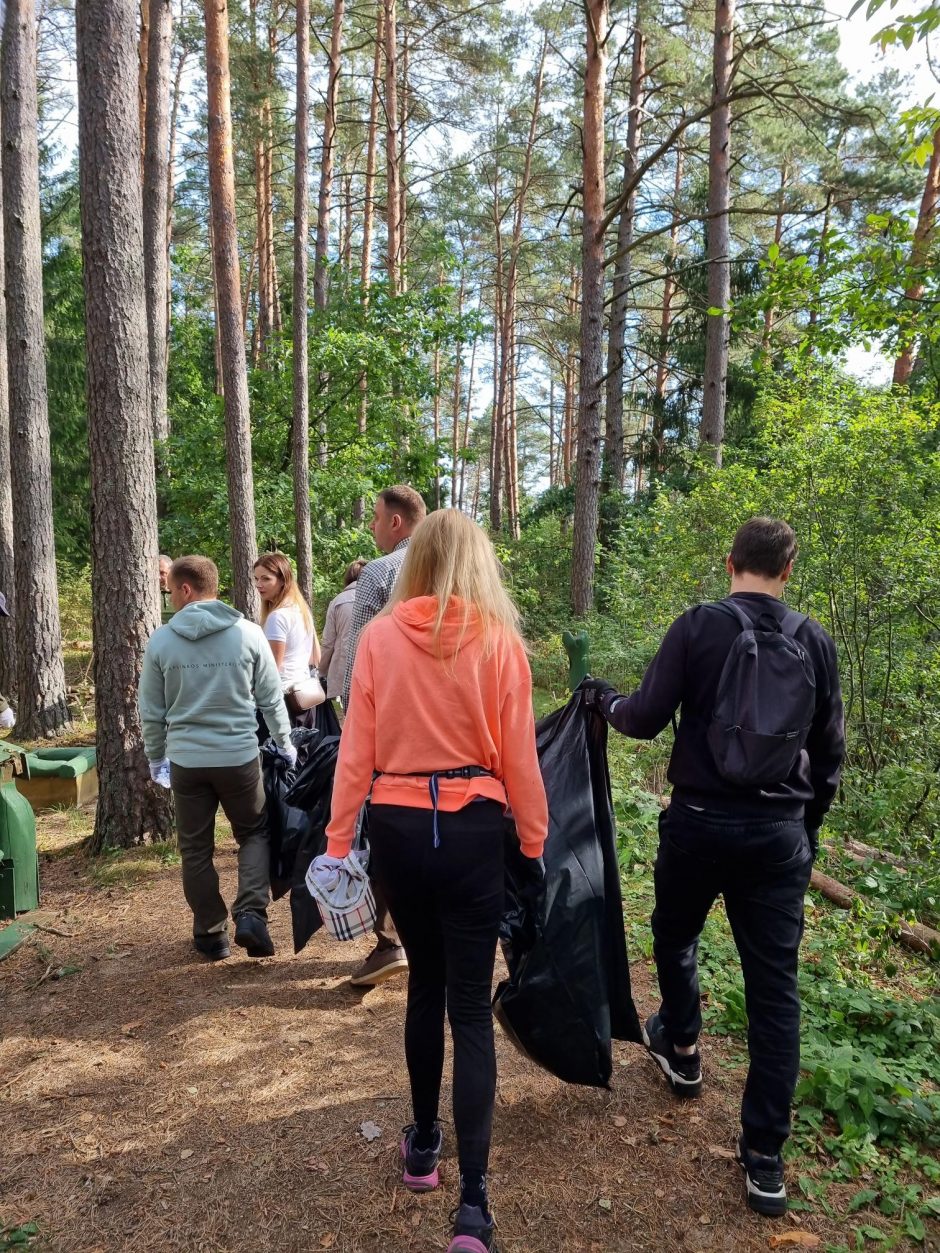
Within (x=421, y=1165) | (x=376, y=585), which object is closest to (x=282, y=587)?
(x=376, y=585)

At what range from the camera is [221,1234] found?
2.44 m

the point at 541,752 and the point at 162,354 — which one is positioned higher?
the point at 162,354

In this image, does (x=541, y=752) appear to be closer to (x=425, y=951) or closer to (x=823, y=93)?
(x=425, y=951)

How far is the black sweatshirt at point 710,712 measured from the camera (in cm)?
252

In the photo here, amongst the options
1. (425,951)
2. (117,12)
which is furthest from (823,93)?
(425,951)

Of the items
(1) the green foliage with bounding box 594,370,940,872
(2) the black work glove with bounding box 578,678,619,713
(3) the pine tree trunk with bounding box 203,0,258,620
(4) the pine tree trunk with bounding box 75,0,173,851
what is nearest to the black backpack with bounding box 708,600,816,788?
(2) the black work glove with bounding box 578,678,619,713

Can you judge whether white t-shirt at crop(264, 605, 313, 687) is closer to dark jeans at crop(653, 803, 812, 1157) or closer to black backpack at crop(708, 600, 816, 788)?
dark jeans at crop(653, 803, 812, 1157)

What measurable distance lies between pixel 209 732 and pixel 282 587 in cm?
137

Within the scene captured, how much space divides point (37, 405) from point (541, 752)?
26.7 ft

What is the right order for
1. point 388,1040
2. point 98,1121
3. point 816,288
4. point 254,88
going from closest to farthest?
point 98,1121 < point 388,1040 < point 816,288 < point 254,88

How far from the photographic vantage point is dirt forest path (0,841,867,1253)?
246 cm

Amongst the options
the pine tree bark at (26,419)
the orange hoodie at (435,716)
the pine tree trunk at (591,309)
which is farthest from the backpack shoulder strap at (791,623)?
the pine tree trunk at (591,309)

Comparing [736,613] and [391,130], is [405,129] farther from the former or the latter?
[736,613]

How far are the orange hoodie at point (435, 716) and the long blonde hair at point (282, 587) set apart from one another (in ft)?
9.04
